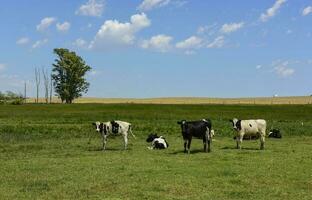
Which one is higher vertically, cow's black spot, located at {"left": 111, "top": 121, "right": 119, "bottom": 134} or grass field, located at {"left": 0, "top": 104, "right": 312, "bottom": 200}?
cow's black spot, located at {"left": 111, "top": 121, "right": 119, "bottom": 134}

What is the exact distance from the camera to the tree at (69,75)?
145m

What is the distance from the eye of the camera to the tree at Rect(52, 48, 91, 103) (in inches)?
5699

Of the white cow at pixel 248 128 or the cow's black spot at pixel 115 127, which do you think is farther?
the cow's black spot at pixel 115 127

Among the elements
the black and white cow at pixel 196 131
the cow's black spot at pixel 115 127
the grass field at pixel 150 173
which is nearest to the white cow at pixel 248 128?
the grass field at pixel 150 173

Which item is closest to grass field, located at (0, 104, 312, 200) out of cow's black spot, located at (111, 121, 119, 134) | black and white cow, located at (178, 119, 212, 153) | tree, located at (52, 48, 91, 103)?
black and white cow, located at (178, 119, 212, 153)

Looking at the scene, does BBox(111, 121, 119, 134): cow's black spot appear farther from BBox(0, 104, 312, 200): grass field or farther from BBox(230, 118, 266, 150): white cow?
BBox(230, 118, 266, 150): white cow

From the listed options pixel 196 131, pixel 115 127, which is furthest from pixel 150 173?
pixel 115 127

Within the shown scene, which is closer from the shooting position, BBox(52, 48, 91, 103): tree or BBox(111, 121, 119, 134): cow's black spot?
BBox(111, 121, 119, 134): cow's black spot

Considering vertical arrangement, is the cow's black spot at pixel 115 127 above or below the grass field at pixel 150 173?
above

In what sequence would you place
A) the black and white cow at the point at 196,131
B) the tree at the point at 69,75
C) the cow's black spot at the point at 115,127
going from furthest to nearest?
the tree at the point at 69,75
the cow's black spot at the point at 115,127
the black and white cow at the point at 196,131

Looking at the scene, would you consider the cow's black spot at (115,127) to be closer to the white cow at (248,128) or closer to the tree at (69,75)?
the white cow at (248,128)

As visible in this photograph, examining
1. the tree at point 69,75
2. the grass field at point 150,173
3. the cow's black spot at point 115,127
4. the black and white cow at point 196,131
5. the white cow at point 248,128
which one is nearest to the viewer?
the grass field at point 150,173

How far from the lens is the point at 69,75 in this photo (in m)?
146

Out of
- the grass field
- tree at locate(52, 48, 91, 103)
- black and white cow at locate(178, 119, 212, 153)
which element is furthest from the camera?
tree at locate(52, 48, 91, 103)
